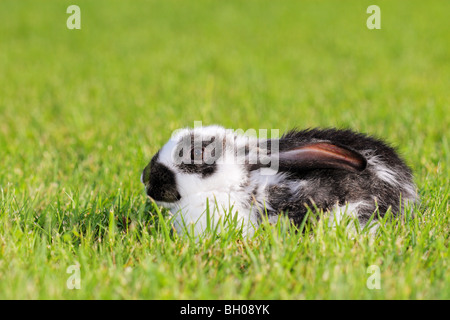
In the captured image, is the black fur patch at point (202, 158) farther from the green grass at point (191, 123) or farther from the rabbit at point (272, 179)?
the green grass at point (191, 123)

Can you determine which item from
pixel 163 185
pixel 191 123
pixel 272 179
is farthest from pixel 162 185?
pixel 191 123

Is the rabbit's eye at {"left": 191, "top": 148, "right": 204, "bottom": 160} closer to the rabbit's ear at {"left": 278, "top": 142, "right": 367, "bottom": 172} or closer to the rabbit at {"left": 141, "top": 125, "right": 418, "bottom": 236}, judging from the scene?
the rabbit at {"left": 141, "top": 125, "right": 418, "bottom": 236}

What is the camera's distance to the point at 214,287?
2.73 meters

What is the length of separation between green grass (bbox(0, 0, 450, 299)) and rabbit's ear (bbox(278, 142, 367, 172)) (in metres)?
0.38

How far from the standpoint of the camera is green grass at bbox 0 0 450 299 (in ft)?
9.00

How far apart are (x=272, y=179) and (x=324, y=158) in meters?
0.36

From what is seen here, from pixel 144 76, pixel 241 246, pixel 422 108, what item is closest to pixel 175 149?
pixel 241 246

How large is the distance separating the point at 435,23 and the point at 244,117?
31.2 feet

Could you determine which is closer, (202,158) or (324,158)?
(324,158)

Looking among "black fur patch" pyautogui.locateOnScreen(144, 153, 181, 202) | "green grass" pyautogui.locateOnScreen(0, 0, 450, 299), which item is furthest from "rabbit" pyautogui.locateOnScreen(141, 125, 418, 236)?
"green grass" pyautogui.locateOnScreen(0, 0, 450, 299)

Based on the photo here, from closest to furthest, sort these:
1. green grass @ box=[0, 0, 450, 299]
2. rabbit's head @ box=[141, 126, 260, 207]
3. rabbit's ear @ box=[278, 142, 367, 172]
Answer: green grass @ box=[0, 0, 450, 299] → rabbit's ear @ box=[278, 142, 367, 172] → rabbit's head @ box=[141, 126, 260, 207]

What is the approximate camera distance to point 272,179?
3479 millimetres

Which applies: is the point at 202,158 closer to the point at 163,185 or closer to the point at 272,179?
the point at 163,185
